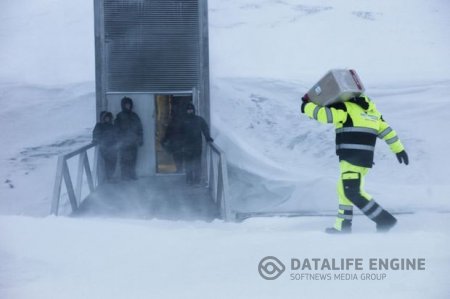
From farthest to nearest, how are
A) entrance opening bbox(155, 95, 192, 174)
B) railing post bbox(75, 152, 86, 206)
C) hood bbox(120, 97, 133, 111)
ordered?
entrance opening bbox(155, 95, 192, 174) < hood bbox(120, 97, 133, 111) < railing post bbox(75, 152, 86, 206)

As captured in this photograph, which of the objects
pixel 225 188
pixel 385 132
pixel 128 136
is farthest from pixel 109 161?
pixel 385 132

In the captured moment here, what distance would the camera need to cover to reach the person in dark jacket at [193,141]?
7.31 meters

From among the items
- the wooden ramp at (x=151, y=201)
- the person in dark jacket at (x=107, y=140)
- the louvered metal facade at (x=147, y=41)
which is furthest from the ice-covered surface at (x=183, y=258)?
the louvered metal facade at (x=147, y=41)

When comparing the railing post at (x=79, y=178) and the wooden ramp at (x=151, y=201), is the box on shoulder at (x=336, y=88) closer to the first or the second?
the wooden ramp at (x=151, y=201)

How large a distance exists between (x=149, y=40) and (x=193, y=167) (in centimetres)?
188

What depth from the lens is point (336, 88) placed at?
167 inches

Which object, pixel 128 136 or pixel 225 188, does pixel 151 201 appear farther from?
pixel 225 188

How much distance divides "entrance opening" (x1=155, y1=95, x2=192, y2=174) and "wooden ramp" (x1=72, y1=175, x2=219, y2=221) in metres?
0.40

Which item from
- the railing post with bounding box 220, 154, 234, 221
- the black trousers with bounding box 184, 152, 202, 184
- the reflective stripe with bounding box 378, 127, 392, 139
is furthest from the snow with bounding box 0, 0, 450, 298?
the black trousers with bounding box 184, 152, 202, 184

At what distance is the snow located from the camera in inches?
138

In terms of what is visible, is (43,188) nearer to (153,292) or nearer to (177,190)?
(177,190)

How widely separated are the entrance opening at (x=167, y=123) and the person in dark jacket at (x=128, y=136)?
38cm

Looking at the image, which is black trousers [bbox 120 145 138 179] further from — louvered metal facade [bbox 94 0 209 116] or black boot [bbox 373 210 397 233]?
black boot [bbox 373 210 397 233]

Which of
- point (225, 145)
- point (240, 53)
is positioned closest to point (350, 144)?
point (225, 145)
